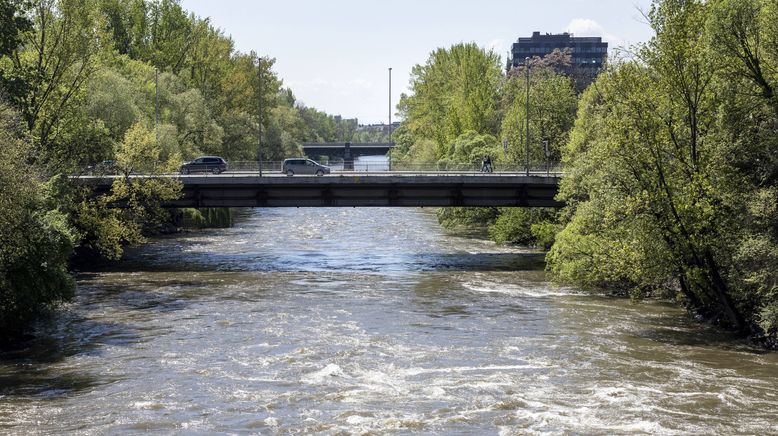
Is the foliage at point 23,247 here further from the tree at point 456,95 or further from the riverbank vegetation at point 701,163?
the tree at point 456,95

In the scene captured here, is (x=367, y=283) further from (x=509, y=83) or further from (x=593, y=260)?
(x=509, y=83)

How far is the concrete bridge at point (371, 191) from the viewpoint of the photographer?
197 ft

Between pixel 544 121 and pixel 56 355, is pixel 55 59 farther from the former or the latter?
pixel 544 121

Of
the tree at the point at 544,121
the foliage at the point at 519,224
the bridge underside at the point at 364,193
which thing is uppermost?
the tree at the point at 544,121

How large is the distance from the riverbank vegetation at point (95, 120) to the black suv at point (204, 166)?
234cm

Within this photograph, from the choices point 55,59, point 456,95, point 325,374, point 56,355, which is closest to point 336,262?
point 55,59

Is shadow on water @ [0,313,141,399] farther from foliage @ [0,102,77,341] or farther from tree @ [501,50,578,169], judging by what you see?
tree @ [501,50,578,169]

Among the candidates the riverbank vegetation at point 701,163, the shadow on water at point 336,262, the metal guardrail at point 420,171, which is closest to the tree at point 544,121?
the metal guardrail at point 420,171

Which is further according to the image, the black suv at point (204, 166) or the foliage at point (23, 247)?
the black suv at point (204, 166)

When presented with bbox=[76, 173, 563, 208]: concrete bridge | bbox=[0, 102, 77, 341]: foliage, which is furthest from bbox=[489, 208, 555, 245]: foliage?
bbox=[0, 102, 77, 341]: foliage

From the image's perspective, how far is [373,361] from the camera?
31.4 meters

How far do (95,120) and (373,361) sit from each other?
38069 mm

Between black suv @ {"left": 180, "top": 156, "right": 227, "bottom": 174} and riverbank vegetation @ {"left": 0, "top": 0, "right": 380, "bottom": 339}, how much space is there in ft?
7.69

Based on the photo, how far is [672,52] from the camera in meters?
35.6
